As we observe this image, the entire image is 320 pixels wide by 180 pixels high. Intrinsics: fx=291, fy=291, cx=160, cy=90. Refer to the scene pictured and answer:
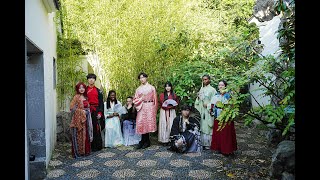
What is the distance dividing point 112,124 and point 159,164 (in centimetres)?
189

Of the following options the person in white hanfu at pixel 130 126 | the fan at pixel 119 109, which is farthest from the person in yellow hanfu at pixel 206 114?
the fan at pixel 119 109

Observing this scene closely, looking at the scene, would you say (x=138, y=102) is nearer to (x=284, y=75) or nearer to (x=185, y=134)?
(x=185, y=134)

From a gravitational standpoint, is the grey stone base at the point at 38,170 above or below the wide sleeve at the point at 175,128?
below

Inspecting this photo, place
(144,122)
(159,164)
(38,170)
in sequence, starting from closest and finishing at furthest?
(38,170), (159,164), (144,122)

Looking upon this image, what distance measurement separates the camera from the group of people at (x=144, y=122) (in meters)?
5.91

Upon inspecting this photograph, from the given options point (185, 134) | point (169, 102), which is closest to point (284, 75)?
point (185, 134)

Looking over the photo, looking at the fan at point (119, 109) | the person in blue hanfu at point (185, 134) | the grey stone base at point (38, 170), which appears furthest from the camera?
the fan at point (119, 109)

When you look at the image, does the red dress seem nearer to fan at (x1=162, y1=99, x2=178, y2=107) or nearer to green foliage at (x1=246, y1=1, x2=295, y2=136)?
fan at (x1=162, y1=99, x2=178, y2=107)

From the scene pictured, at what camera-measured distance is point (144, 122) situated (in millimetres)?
6621

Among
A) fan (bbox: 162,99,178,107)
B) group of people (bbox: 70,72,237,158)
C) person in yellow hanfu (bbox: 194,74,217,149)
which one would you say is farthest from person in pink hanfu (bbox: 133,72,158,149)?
person in yellow hanfu (bbox: 194,74,217,149)

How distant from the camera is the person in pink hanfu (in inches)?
260

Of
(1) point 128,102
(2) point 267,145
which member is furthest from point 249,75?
(1) point 128,102

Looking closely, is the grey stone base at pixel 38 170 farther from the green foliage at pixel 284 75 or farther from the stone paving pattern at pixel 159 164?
the green foliage at pixel 284 75

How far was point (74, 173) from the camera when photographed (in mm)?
4977
